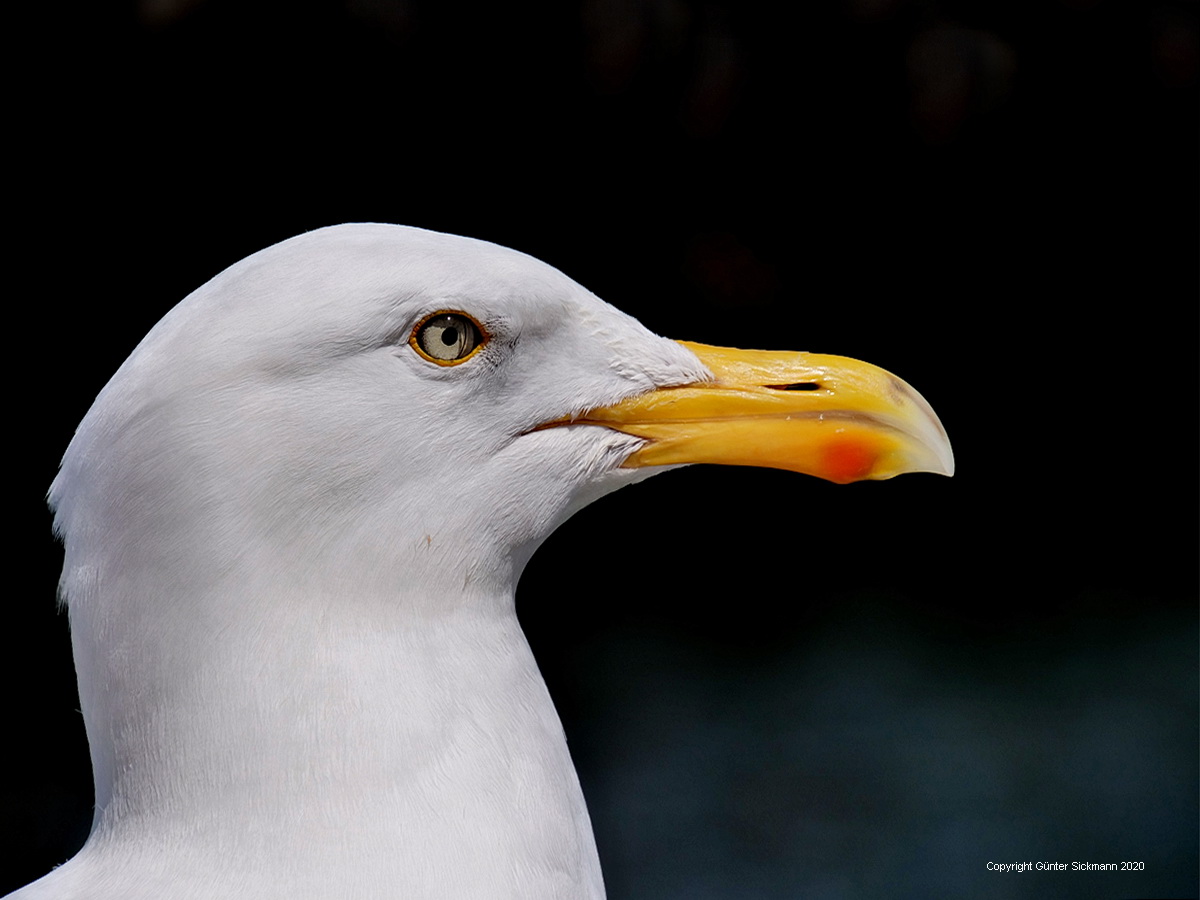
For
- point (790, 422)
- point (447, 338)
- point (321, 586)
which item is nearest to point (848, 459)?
point (790, 422)

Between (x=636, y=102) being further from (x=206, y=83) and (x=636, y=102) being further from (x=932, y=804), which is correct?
(x=932, y=804)

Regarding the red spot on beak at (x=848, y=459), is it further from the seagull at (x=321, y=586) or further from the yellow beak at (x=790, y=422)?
the seagull at (x=321, y=586)

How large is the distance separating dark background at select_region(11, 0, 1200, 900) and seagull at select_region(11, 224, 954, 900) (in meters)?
2.03

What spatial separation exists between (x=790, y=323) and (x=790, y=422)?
8.90ft

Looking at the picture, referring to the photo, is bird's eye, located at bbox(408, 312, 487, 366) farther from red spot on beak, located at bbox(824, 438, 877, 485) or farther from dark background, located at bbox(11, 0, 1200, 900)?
dark background, located at bbox(11, 0, 1200, 900)

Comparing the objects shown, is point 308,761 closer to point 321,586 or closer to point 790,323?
point 321,586

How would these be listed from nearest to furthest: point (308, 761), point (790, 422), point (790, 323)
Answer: point (308, 761) < point (790, 422) < point (790, 323)

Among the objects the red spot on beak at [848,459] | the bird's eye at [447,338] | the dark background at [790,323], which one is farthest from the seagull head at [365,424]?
the dark background at [790,323]

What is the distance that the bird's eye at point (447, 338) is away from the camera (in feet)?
4.34

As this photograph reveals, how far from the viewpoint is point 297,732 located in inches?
49.4

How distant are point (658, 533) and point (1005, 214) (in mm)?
1649

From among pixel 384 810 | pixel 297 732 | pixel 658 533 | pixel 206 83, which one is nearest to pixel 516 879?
pixel 384 810

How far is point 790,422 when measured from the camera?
4.84ft

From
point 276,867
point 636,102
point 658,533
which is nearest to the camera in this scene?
point 276,867
